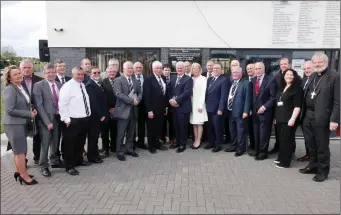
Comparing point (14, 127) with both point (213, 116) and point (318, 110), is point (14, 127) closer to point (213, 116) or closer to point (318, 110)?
point (213, 116)

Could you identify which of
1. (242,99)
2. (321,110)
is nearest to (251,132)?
(242,99)

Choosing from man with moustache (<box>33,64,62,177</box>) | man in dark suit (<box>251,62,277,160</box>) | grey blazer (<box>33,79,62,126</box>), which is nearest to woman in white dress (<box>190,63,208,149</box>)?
man in dark suit (<box>251,62,277,160</box>)

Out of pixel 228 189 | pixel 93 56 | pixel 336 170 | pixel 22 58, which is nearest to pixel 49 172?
pixel 22 58

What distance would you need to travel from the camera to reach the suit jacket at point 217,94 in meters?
5.44

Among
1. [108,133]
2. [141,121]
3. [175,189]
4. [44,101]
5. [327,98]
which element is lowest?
[175,189]

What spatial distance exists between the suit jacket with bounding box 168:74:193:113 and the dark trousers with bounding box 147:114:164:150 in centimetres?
42

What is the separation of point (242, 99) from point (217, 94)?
1.73 ft

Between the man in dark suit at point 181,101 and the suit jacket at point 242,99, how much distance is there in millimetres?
943

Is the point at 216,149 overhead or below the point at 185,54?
below

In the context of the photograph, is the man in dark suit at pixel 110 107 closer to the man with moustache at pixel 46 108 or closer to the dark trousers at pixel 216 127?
the man with moustache at pixel 46 108

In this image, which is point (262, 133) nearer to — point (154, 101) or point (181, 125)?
point (181, 125)

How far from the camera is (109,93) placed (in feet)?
16.9

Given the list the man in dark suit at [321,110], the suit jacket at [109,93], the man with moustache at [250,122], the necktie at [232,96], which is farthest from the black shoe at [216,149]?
the suit jacket at [109,93]

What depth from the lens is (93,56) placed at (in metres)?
7.40
